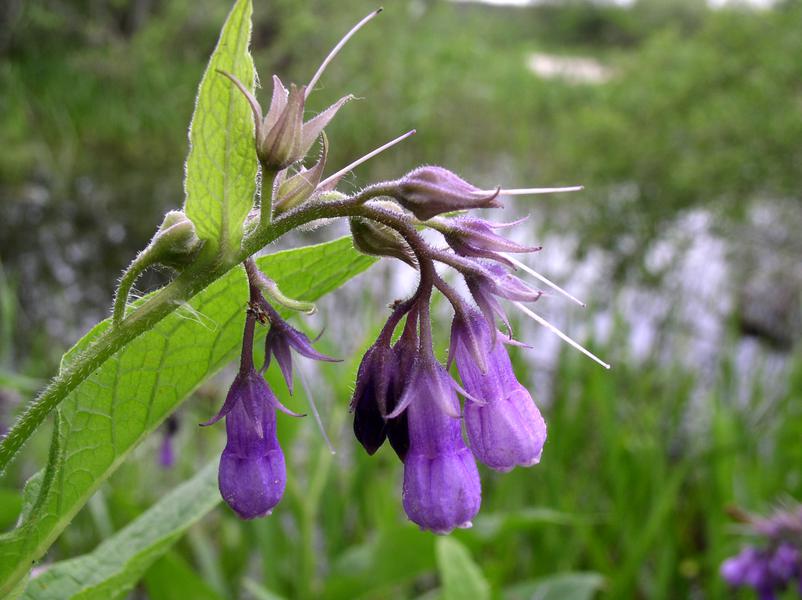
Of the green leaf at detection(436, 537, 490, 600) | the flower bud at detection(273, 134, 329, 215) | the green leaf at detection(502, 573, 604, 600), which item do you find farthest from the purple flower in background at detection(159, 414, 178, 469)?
the flower bud at detection(273, 134, 329, 215)

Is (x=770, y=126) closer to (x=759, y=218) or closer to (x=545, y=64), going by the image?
(x=759, y=218)

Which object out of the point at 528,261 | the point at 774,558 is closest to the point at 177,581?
the point at 774,558

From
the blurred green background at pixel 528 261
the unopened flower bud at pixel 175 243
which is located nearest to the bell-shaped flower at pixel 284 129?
the unopened flower bud at pixel 175 243

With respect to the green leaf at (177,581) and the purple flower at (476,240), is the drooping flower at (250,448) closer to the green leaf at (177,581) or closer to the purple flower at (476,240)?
the purple flower at (476,240)

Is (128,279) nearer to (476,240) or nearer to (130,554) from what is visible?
(476,240)

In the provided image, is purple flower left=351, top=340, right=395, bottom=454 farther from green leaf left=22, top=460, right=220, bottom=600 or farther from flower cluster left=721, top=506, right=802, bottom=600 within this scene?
flower cluster left=721, top=506, right=802, bottom=600

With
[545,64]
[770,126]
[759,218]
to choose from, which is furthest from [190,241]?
[545,64]
